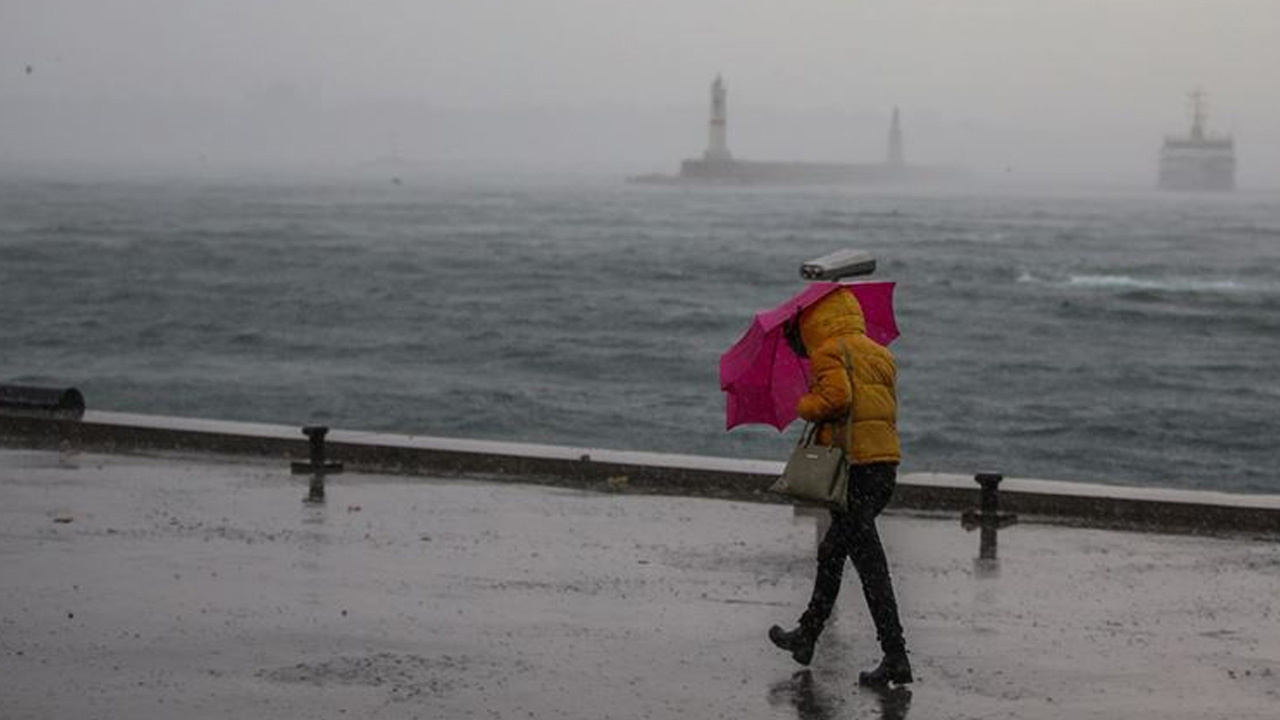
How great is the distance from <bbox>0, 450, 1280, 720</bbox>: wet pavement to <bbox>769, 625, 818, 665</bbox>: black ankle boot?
8 cm

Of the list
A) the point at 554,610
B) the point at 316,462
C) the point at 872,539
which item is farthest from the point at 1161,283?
the point at 872,539

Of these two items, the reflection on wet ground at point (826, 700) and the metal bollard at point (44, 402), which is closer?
the reflection on wet ground at point (826, 700)

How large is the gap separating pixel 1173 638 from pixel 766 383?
6.79 feet

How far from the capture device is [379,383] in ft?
139

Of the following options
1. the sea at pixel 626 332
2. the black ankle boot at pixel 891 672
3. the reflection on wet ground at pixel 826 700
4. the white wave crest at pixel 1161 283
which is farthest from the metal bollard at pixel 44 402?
the white wave crest at pixel 1161 283

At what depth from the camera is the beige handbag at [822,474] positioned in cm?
776

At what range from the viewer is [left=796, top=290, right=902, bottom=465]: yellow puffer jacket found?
25.3 ft

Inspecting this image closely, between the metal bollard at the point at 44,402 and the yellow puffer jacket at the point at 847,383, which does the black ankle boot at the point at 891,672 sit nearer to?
the yellow puffer jacket at the point at 847,383

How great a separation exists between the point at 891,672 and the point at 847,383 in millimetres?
1051

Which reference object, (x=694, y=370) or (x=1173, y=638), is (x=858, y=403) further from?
(x=694, y=370)

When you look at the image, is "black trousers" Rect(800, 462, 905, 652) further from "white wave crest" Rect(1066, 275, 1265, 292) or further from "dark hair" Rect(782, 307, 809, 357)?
"white wave crest" Rect(1066, 275, 1265, 292)

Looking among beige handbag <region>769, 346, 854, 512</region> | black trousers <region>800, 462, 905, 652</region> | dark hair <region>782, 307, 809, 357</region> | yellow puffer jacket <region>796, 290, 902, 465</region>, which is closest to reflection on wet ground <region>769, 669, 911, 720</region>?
black trousers <region>800, 462, 905, 652</region>

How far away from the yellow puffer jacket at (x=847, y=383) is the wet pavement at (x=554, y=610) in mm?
902

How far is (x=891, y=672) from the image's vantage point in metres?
7.83
